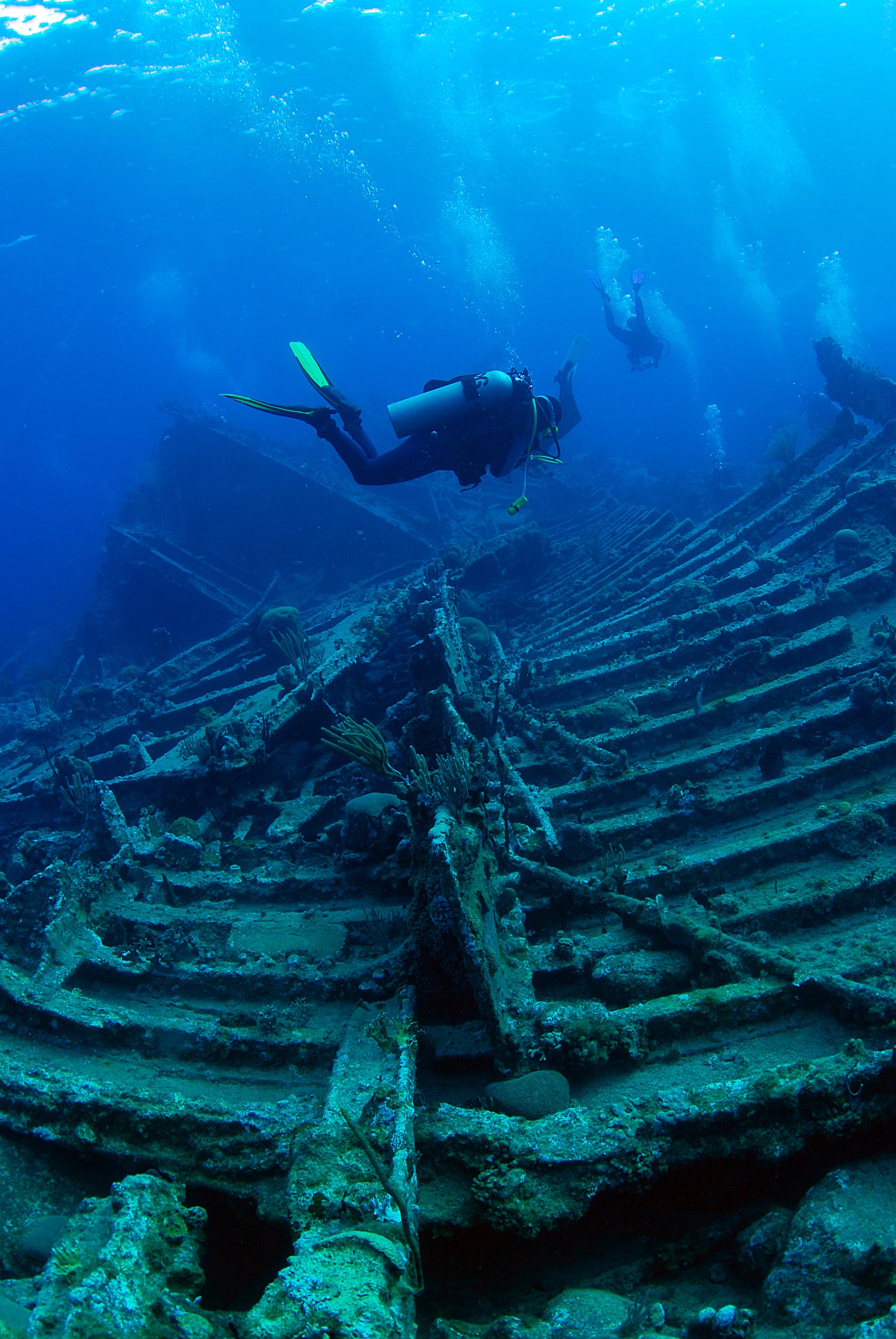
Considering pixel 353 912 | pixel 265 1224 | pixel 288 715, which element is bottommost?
pixel 265 1224

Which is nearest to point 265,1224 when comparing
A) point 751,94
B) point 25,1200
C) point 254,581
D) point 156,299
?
point 25,1200

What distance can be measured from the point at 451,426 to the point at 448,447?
0.26m

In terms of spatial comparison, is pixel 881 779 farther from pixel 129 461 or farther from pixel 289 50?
pixel 129 461

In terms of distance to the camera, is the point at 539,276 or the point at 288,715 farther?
the point at 539,276

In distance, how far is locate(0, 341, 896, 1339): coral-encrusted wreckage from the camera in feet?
8.88

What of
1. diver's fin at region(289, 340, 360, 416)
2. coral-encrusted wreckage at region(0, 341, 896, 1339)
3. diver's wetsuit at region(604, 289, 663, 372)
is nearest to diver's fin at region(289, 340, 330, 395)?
diver's fin at region(289, 340, 360, 416)

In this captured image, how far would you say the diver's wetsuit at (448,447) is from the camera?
7.73m

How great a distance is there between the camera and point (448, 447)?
310 inches

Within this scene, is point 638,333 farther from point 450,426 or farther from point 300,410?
point 300,410

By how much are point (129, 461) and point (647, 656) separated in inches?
7634

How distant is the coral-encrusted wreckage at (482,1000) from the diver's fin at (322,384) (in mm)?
3307

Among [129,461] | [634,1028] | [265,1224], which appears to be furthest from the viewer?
[129,461]

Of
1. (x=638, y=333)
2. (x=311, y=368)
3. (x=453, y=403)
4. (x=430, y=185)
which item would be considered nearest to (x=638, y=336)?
(x=638, y=333)

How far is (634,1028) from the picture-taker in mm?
3824
